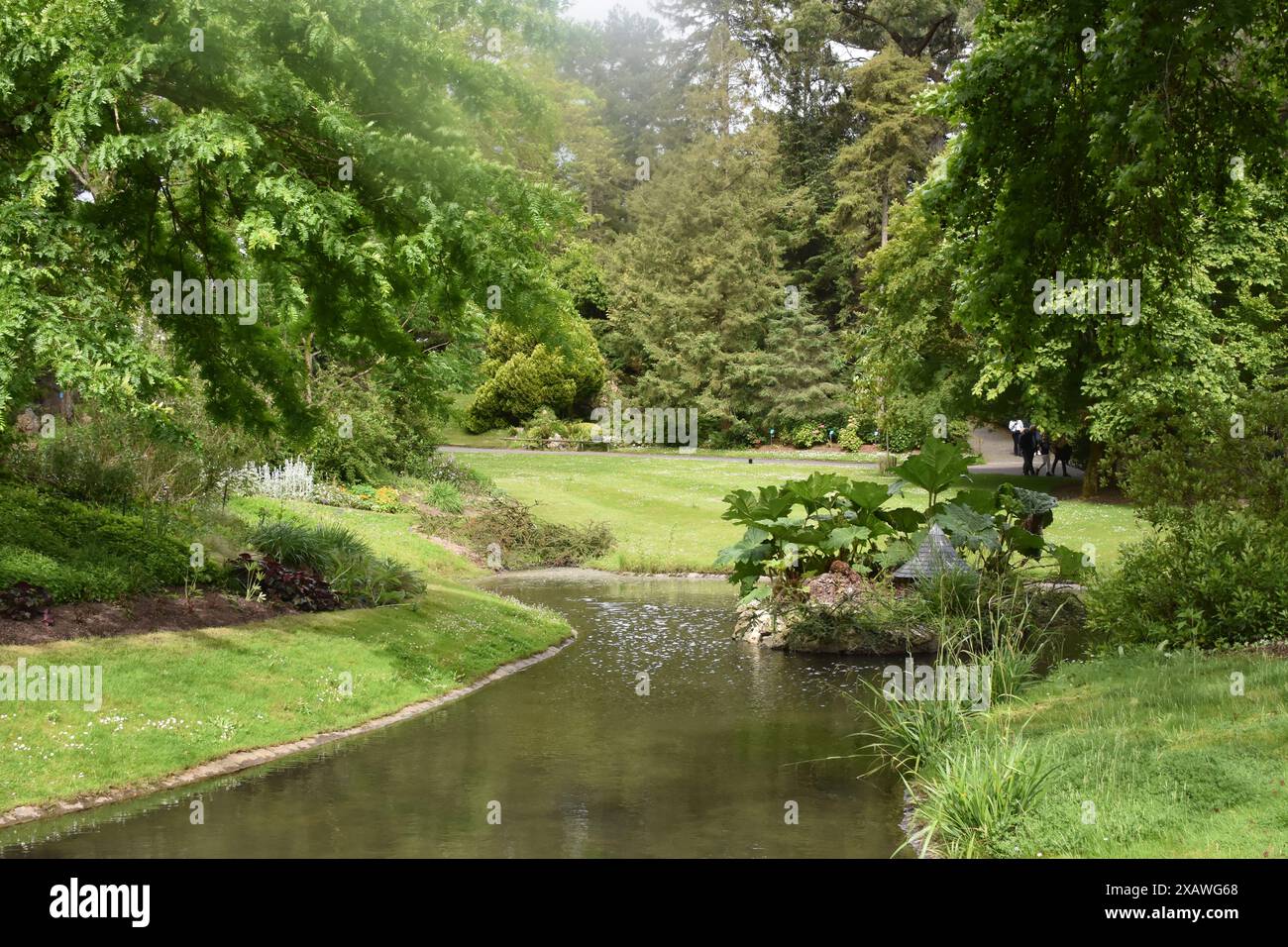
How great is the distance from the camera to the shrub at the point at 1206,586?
12680 millimetres

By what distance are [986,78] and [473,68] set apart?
20.2 feet

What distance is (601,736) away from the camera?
39.9ft

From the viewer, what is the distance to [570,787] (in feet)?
33.5

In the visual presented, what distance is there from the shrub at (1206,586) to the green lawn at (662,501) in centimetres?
929

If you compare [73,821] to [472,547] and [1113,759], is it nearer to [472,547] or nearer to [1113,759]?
[1113,759]

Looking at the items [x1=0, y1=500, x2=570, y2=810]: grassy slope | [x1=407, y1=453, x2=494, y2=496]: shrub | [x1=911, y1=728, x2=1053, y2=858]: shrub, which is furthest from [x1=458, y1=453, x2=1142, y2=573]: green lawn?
[x1=911, y1=728, x2=1053, y2=858]: shrub

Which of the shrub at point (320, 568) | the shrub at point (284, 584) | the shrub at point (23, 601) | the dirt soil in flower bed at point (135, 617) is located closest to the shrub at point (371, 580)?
the shrub at point (320, 568)

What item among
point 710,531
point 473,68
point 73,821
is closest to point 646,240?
point 710,531

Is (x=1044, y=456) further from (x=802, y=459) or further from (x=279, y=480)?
(x=279, y=480)

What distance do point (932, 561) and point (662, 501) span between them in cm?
1636

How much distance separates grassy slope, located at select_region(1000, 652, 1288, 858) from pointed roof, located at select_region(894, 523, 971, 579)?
5433 mm

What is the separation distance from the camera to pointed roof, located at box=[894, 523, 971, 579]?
16984mm

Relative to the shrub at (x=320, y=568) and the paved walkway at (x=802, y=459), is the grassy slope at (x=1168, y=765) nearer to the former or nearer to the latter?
the shrub at (x=320, y=568)

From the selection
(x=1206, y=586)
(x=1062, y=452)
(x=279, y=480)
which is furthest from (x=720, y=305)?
(x=1206, y=586)
